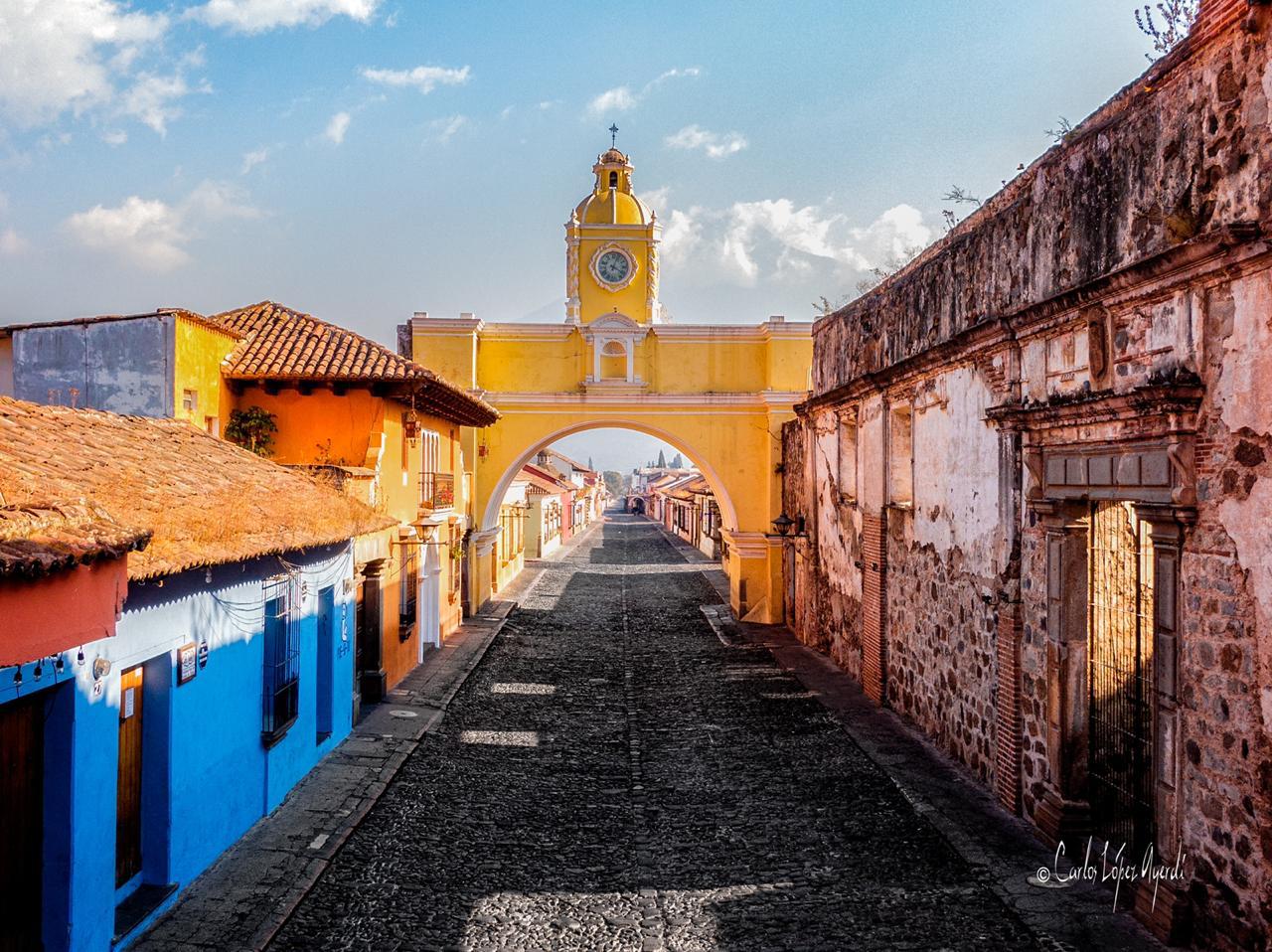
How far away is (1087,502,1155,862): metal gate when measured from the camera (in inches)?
262

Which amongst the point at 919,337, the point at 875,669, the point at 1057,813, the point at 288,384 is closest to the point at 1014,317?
the point at 919,337

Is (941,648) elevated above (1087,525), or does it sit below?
below

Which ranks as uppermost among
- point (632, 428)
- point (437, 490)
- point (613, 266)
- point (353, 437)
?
point (613, 266)

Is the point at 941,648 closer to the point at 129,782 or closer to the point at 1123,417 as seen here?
the point at 1123,417

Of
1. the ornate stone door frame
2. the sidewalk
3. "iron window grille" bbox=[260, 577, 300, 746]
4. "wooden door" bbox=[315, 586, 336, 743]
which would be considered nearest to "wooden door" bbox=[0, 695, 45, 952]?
the sidewalk

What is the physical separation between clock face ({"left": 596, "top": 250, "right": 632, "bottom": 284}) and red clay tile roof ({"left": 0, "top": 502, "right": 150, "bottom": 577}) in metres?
18.6

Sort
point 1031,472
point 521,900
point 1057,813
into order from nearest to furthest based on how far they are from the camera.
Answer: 1. point 521,900
2. point 1057,813
3. point 1031,472

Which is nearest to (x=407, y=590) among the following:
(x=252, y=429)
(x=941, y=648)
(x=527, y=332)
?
(x=252, y=429)

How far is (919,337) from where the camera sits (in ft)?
33.4

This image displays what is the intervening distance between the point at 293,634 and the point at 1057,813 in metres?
6.46

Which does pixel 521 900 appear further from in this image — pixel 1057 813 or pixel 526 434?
pixel 526 434

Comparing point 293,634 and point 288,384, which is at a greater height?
point 288,384

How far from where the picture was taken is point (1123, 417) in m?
5.91

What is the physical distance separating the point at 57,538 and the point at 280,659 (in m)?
4.30
